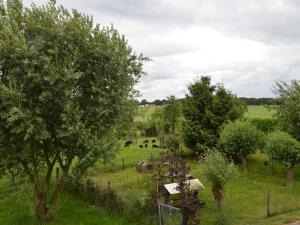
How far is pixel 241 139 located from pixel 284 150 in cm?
381

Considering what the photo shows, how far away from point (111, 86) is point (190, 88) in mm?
17771

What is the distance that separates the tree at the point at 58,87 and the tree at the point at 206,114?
48.9ft

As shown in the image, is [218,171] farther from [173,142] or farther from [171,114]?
[171,114]

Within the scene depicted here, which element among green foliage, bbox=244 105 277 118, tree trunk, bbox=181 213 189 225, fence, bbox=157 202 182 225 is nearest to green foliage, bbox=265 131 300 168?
green foliage, bbox=244 105 277 118

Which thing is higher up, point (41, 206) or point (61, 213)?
point (41, 206)

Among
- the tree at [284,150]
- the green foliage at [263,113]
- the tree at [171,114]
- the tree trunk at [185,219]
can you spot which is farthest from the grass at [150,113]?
the tree trunk at [185,219]

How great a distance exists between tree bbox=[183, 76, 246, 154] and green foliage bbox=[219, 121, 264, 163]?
4.36m

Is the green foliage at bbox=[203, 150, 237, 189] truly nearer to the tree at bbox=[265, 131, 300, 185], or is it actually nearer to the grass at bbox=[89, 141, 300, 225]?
the grass at bbox=[89, 141, 300, 225]

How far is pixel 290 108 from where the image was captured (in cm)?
3350

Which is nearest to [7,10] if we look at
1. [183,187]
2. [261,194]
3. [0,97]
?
[0,97]

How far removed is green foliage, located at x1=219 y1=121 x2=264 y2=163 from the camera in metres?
31.4

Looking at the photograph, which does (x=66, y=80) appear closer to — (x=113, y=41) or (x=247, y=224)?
(x=113, y=41)

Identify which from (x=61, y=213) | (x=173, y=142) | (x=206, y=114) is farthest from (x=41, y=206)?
(x=173, y=142)

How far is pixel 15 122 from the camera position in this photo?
20031 millimetres
